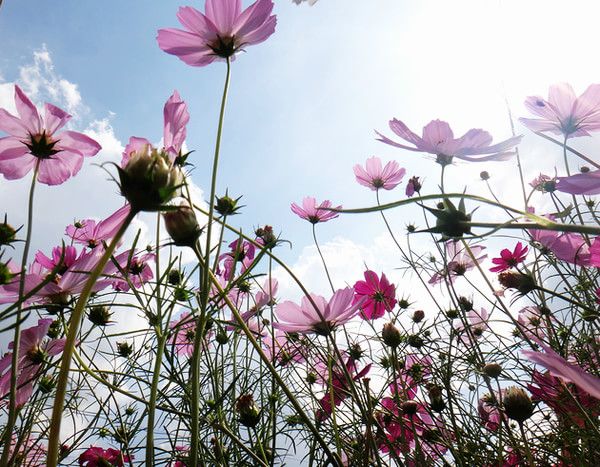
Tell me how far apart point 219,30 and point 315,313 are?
41 centimetres

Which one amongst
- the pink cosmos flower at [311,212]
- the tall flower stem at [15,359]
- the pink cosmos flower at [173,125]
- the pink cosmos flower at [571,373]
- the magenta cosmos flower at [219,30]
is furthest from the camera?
the pink cosmos flower at [311,212]

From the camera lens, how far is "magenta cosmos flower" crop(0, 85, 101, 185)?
51 centimetres

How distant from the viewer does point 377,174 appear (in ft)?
3.92

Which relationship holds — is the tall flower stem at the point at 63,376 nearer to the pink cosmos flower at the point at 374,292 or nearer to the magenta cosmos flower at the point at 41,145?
the magenta cosmos flower at the point at 41,145

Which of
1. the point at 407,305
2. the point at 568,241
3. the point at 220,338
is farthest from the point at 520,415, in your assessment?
the point at 407,305

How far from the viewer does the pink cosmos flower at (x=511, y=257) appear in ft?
3.15

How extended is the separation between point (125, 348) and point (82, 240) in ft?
1.09

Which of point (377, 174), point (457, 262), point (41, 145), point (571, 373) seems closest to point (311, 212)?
point (377, 174)

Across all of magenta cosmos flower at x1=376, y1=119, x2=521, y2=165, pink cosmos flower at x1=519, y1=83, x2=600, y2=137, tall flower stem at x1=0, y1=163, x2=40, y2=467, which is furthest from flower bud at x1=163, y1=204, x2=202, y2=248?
pink cosmos flower at x1=519, y1=83, x2=600, y2=137

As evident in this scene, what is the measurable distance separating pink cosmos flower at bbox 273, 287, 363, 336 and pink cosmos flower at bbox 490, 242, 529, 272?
0.56m

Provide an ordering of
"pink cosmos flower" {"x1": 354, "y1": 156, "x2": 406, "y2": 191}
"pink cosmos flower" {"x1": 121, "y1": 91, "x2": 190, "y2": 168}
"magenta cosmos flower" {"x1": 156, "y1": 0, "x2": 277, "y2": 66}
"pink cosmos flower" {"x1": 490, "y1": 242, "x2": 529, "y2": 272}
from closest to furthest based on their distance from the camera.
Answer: "pink cosmos flower" {"x1": 121, "y1": 91, "x2": 190, "y2": 168}
"magenta cosmos flower" {"x1": 156, "y1": 0, "x2": 277, "y2": 66}
"pink cosmos flower" {"x1": 490, "y1": 242, "x2": 529, "y2": 272}
"pink cosmos flower" {"x1": 354, "y1": 156, "x2": 406, "y2": 191}

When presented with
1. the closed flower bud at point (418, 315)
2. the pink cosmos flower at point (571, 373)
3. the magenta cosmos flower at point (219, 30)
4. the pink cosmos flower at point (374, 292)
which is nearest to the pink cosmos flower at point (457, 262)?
the closed flower bud at point (418, 315)

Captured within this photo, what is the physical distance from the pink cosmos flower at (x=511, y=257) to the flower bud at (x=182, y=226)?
32.7 inches

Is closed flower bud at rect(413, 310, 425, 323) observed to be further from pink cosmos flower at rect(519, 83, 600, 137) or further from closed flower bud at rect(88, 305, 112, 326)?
closed flower bud at rect(88, 305, 112, 326)
